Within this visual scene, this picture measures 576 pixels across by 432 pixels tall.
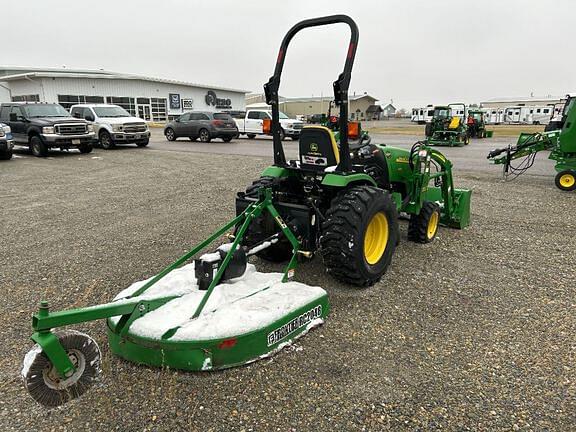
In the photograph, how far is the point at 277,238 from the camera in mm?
4059

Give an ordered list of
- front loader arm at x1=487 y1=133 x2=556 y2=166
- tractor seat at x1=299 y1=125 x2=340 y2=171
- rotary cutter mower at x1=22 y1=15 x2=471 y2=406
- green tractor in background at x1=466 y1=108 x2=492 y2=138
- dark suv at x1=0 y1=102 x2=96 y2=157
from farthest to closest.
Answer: green tractor in background at x1=466 y1=108 x2=492 y2=138
dark suv at x1=0 y1=102 x2=96 y2=157
front loader arm at x1=487 y1=133 x2=556 y2=166
tractor seat at x1=299 y1=125 x2=340 y2=171
rotary cutter mower at x1=22 y1=15 x2=471 y2=406

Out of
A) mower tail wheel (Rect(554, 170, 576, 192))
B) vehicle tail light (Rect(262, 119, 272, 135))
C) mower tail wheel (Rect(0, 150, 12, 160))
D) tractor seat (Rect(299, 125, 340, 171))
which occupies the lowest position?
mower tail wheel (Rect(0, 150, 12, 160))

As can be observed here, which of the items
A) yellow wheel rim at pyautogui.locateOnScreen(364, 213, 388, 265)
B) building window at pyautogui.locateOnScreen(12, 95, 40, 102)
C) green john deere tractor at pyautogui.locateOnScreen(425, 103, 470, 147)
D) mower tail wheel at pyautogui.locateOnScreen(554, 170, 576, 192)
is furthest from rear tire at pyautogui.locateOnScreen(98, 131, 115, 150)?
building window at pyautogui.locateOnScreen(12, 95, 40, 102)

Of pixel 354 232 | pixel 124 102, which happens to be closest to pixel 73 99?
pixel 124 102

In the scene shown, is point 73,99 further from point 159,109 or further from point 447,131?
point 447,131

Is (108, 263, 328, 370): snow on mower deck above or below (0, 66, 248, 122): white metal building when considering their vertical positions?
below

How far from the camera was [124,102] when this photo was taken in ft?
135

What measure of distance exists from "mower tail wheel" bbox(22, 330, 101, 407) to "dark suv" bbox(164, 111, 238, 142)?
19.9 metres

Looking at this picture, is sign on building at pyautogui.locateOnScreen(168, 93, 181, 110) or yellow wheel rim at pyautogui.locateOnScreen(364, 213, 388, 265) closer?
yellow wheel rim at pyautogui.locateOnScreen(364, 213, 388, 265)

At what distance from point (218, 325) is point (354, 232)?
147 cm

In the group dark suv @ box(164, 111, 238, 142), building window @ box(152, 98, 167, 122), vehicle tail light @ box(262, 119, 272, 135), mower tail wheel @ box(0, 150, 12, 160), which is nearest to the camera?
vehicle tail light @ box(262, 119, 272, 135)

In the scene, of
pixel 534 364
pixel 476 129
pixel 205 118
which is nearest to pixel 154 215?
pixel 534 364

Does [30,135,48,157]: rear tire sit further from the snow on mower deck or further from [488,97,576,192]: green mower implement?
[488,97,576,192]: green mower implement

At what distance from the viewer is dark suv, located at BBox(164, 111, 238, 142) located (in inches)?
853
